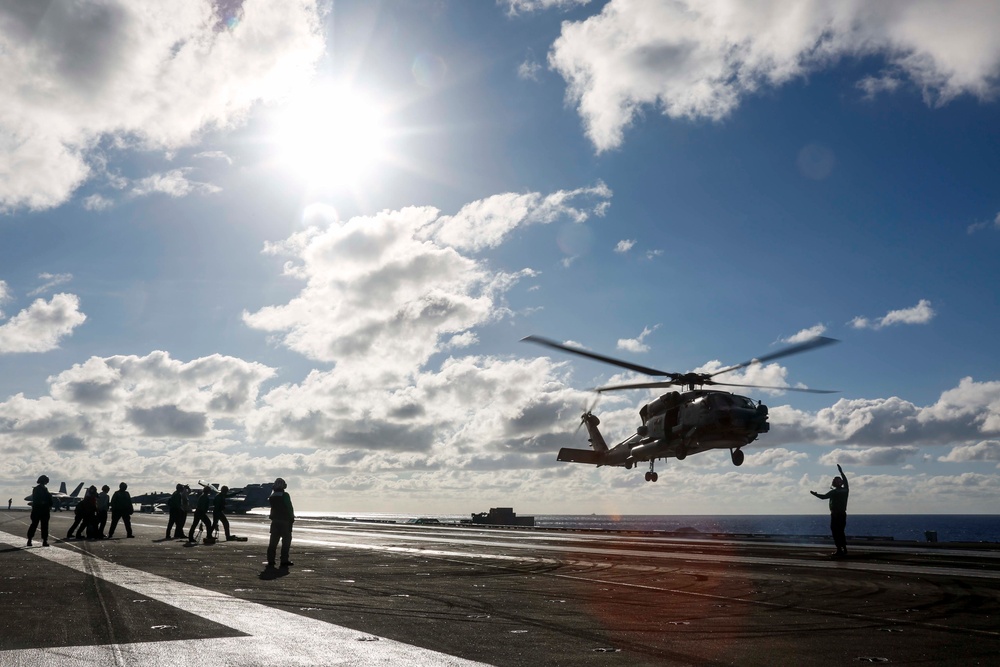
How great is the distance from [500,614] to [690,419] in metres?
28.7

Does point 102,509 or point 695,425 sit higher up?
point 695,425

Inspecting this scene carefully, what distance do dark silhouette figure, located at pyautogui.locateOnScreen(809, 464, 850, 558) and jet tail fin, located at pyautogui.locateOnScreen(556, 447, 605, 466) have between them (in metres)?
26.9

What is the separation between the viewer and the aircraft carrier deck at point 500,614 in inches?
279

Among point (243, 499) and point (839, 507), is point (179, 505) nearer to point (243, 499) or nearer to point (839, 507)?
point (839, 507)

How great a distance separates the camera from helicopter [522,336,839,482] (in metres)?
35.8

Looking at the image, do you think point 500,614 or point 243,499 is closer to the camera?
Result: point 500,614

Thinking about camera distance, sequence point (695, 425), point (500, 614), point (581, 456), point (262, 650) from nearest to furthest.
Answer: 1. point (262, 650)
2. point (500, 614)
3. point (695, 425)
4. point (581, 456)

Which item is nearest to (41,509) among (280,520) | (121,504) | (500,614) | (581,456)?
(121,504)

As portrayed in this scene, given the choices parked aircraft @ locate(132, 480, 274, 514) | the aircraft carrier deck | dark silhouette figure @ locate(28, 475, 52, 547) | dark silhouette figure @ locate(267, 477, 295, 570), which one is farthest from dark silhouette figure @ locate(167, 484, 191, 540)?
parked aircraft @ locate(132, 480, 274, 514)

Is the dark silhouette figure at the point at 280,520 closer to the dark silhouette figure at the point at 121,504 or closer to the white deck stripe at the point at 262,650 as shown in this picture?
the white deck stripe at the point at 262,650

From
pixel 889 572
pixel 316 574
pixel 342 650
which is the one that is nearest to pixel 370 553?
pixel 316 574

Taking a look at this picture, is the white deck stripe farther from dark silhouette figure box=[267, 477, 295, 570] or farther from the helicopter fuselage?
the helicopter fuselage

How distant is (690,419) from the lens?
37.1 m

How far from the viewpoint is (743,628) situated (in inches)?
351
